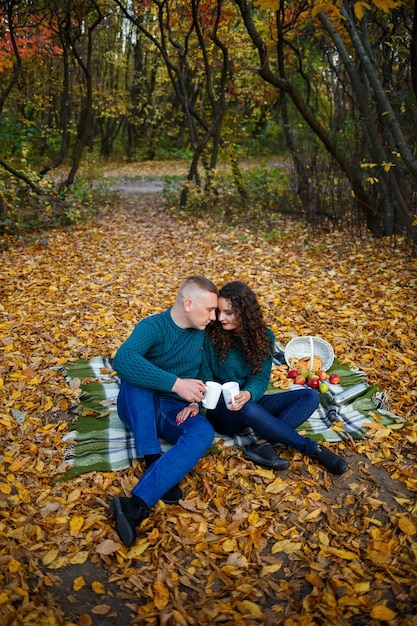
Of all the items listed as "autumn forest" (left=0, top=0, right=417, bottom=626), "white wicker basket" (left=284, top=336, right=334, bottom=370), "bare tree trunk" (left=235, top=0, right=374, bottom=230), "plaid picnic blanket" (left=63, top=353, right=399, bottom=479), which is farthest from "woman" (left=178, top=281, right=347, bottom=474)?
"bare tree trunk" (left=235, top=0, right=374, bottom=230)

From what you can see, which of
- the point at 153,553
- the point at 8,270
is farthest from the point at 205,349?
the point at 8,270

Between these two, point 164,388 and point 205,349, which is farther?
point 205,349

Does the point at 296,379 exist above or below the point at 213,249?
below

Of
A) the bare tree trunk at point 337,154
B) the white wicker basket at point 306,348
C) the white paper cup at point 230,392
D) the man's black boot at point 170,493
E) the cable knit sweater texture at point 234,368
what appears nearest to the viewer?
the man's black boot at point 170,493

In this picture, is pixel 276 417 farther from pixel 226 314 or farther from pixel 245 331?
pixel 226 314

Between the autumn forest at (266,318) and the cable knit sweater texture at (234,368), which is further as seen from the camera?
the cable knit sweater texture at (234,368)

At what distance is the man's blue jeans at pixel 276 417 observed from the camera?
9.57ft

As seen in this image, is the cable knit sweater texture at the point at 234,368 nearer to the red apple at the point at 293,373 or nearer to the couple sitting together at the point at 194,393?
the couple sitting together at the point at 194,393

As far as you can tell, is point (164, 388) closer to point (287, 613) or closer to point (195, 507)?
point (195, 507)

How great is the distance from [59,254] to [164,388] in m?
4.72

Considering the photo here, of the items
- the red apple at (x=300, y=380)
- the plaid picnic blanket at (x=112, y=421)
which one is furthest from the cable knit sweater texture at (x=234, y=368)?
the red apple at (x=300, y=380)

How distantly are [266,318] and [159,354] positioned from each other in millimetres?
2329

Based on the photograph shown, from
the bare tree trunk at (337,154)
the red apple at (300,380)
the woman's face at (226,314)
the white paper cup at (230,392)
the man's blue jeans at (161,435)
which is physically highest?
the bare tree trunk at (337,154)

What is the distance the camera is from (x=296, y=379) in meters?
3.83
